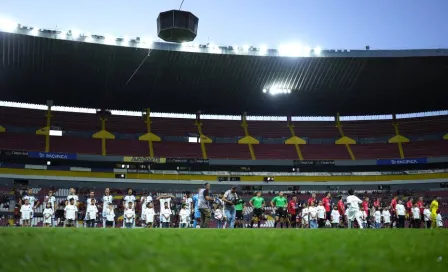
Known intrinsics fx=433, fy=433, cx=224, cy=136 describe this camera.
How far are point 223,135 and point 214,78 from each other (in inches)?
348

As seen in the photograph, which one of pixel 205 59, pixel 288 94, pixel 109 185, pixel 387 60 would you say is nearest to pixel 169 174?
pixel 109 185

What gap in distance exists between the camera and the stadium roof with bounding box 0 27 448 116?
37.0 metres

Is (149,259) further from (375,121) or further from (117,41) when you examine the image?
(375,121)

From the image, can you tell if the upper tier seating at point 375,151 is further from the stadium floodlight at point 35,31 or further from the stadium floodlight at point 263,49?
the stadium floodlight at point 35,31

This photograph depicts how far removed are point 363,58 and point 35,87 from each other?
31342 mm

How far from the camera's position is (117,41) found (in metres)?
35.7

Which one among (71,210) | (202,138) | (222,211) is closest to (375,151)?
(202,138)

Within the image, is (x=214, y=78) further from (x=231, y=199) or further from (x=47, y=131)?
(x=231, y=199)

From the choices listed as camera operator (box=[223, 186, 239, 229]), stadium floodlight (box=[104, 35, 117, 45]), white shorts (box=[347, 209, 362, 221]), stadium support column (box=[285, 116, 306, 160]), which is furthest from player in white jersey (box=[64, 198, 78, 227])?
stadium support column (box=[285, 116, 306, 160])

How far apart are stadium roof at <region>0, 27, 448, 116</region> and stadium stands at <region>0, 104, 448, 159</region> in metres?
1.86

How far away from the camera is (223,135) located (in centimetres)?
4884

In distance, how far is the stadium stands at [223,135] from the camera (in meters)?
43.3

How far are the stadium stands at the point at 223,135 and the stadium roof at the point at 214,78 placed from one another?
186 cm

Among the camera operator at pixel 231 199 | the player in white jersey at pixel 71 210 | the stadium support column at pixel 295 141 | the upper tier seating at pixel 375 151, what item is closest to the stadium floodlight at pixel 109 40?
the player in white jersey at pixel 71 210
